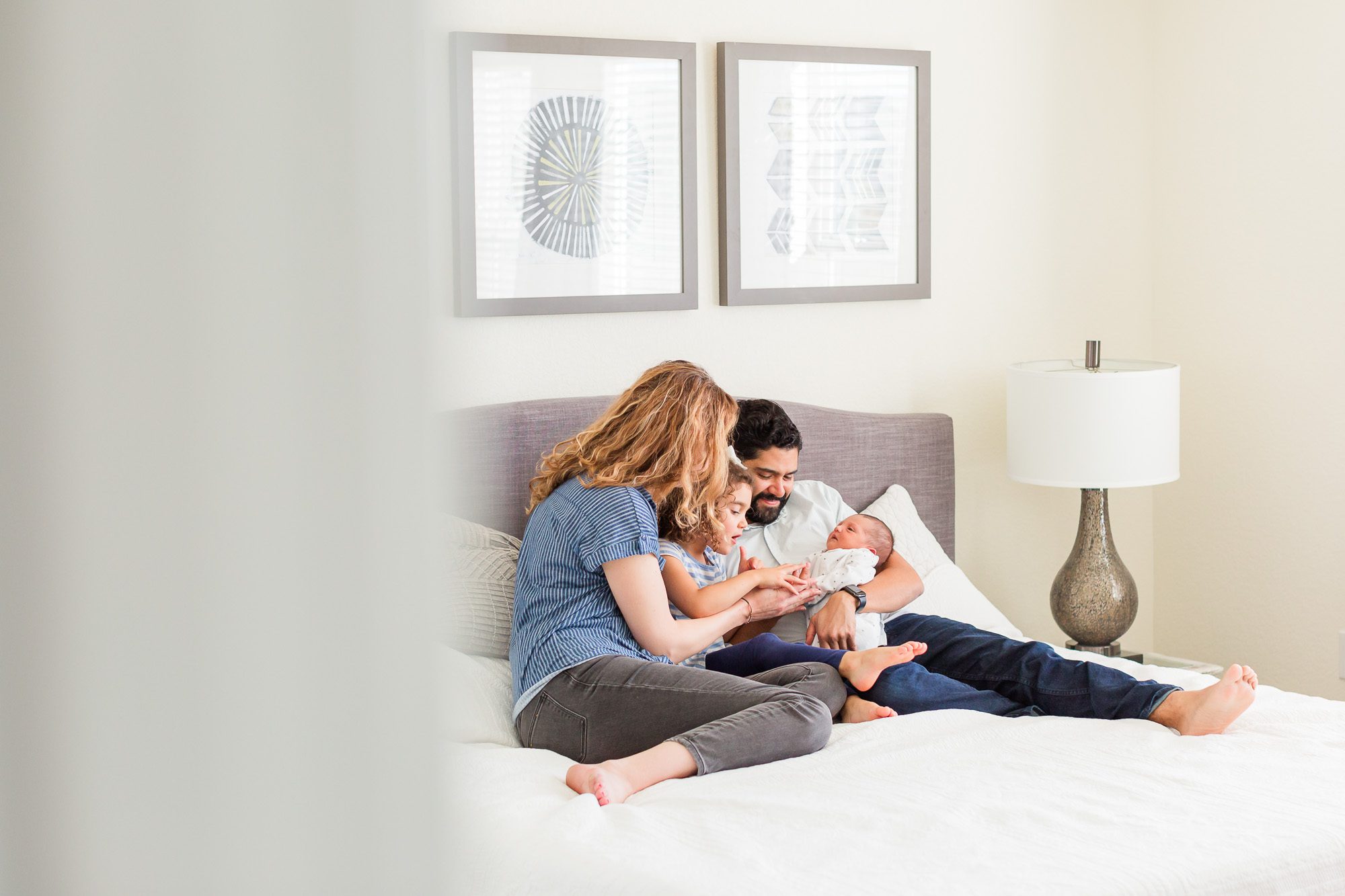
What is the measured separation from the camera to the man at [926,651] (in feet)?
6.48

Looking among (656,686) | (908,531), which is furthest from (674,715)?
(908,531)

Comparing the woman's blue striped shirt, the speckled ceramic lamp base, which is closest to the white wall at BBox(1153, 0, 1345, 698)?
the speckled ceramic lamp base

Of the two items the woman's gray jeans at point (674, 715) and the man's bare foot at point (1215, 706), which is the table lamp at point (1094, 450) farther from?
the woman's gray jeans at point (674, 715)

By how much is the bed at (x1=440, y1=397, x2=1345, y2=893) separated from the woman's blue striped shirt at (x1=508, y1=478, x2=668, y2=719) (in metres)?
0.11

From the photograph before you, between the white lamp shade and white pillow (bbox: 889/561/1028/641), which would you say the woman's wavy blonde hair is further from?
the white lamp shade

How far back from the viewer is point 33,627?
0.16m

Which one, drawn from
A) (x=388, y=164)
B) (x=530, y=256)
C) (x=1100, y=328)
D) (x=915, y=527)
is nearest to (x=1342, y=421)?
(x=1100, y=328)

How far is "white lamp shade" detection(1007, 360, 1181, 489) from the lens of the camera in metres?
2.76

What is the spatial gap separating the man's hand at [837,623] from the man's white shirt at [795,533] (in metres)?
0.14

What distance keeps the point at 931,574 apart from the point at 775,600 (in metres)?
0.57

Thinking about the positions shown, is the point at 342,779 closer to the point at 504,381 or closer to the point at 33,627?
the point at 33,627

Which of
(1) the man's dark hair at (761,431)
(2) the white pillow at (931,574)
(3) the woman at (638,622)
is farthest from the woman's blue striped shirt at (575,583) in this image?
(2) the white pillow at (931,574)

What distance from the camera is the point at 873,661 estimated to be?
6.81 feet

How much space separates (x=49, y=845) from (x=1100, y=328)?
3.53 meters
